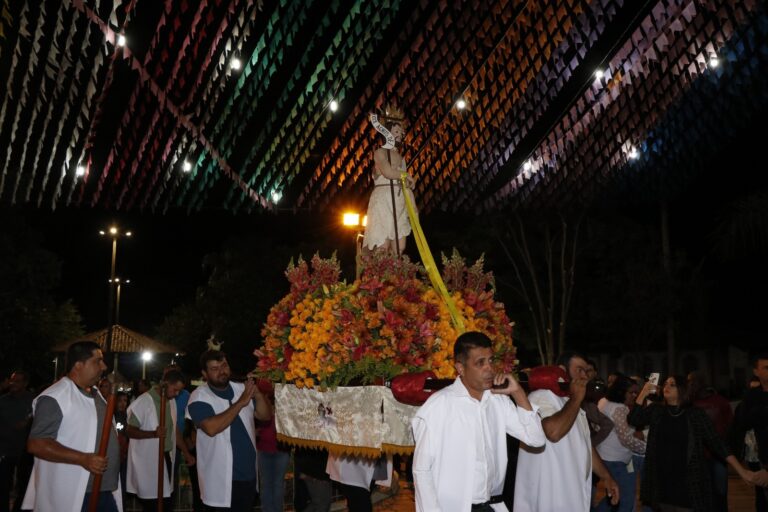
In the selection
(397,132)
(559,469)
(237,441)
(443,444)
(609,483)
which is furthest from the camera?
(397,132)

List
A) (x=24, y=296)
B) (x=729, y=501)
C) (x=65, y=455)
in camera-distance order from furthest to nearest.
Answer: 1. (x=24, y=296)
2. (x=729, y=501)
3. (x=65, y=455)

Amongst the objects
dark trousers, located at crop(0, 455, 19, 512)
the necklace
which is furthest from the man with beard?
dark trousers, located at crop(0, 455, 19, 512)

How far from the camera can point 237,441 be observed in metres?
7.55

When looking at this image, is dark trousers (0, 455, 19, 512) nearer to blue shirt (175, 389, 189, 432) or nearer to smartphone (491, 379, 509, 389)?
blue shirt (175, 389, 189, 432)

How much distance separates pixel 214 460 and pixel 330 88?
386cm

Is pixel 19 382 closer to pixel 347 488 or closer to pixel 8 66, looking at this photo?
pixel 8 66

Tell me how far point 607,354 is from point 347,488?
124 feet

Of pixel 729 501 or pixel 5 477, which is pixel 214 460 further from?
pixel 729 501

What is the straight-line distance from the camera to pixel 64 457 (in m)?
5.71

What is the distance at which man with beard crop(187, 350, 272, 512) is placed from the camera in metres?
7.21

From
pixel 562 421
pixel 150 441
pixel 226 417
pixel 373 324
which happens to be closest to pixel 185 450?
pixel 150 441

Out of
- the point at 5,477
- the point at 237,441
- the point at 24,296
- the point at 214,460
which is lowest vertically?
the point at 5,477

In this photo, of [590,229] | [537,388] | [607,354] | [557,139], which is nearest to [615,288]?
[590,229]

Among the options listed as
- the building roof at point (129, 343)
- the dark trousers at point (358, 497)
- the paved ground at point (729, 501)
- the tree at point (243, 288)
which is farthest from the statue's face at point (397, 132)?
the tree at point (243, 288)
